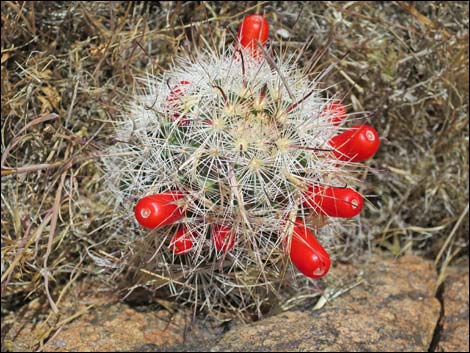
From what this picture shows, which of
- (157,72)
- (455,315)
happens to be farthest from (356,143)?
(455,315)

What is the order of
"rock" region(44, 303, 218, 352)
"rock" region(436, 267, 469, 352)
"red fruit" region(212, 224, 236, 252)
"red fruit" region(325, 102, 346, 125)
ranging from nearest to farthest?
"red fruit" region(212, 224, 236, 252) < "red fruit" region(325, 102, 346, 125) < "rock" region(44, 303, 218, 352) < "rock" region(436, 267, 469, 352)

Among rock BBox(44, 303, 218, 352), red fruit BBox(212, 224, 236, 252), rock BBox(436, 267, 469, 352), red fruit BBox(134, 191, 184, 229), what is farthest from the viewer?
rock BBox(436, 267, 469, 352)

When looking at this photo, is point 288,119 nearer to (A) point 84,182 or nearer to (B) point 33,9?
(A) point 84,182

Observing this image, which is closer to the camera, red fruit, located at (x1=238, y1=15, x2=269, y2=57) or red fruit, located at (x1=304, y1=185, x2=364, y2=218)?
red fruit, located at (x1=304, y1=185, x2=364, y2=218)

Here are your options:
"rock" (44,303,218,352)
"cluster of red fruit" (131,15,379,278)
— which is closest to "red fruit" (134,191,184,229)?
"cluster of red fruit" (131,15,379,278)

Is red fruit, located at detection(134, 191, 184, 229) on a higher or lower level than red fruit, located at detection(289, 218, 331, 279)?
higher

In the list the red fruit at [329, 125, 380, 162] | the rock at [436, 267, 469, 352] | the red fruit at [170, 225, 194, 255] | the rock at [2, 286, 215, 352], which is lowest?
the rock at [2, 286, 215, 352]

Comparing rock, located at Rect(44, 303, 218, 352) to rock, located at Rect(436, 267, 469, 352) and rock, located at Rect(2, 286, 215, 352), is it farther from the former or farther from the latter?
rock, located at Rect(436, 267, 469, 352)

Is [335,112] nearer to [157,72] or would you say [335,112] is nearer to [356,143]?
[356,143]

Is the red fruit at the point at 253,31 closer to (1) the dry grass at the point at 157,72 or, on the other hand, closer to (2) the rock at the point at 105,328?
(1) the dry grass at the point at 157,72
